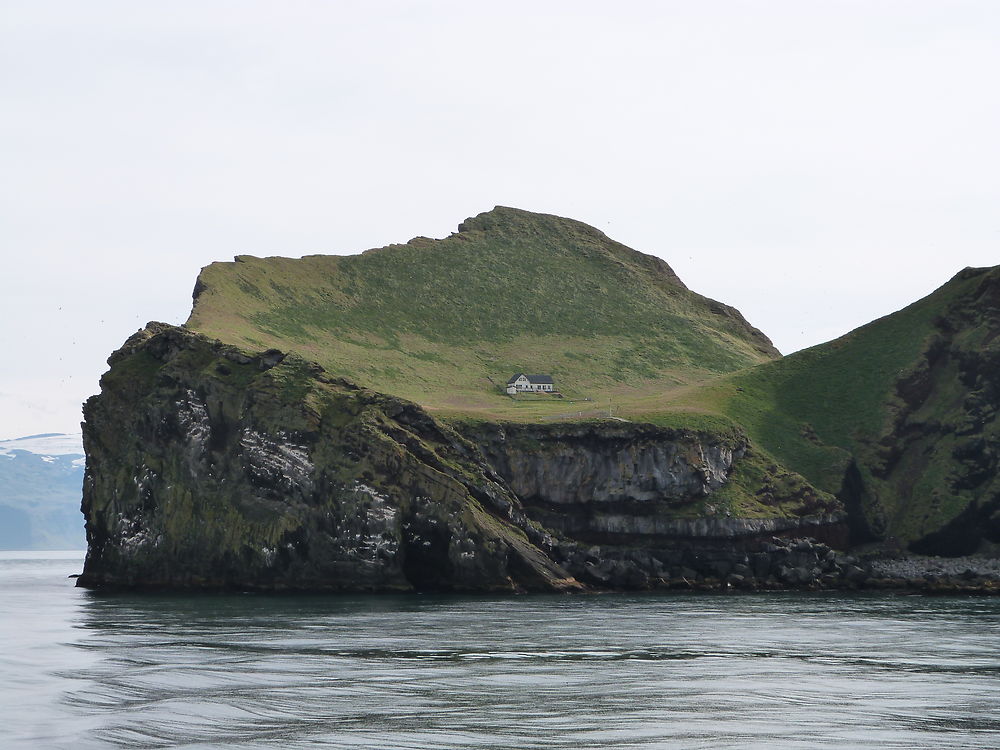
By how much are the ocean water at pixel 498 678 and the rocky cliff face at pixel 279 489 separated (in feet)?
98.1

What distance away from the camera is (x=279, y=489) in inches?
6063

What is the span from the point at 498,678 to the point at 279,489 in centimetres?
8646

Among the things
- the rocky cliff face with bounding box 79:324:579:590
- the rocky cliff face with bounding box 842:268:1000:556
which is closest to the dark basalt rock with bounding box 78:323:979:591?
the rocky cliff face with bounding box 79:324:579:590

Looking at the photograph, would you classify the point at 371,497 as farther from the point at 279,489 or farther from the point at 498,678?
the point at 498,678

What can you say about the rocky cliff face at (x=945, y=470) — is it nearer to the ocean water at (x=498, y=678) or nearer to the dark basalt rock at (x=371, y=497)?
the dark basalt rock at (x=371, y=497)

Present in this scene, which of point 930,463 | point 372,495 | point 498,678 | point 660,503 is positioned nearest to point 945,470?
point 930,463

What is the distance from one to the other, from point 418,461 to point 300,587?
2001cm

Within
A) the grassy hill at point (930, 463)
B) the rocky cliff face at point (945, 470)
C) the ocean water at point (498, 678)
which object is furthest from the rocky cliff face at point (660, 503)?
the ocean water at point (498, 678)

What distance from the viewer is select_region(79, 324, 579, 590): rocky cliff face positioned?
14888cm

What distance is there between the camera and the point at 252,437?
158m

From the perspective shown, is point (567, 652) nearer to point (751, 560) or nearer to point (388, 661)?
point (388, 661)

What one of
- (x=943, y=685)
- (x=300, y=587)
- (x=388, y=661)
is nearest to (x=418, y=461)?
(x=300, y=587)

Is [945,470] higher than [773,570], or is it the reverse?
[945,470]

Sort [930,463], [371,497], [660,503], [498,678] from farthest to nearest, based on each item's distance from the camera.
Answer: [930,463], [660,503], [371,497], [498,678]
